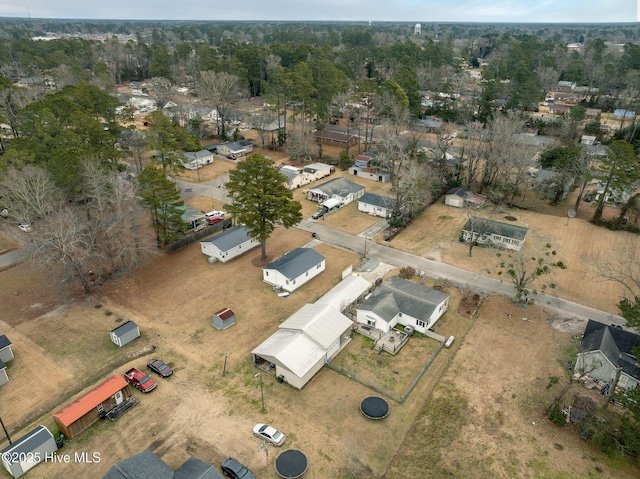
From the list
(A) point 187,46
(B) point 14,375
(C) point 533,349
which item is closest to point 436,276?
(C) point 533,349

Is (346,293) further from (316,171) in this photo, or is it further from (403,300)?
(316,171)

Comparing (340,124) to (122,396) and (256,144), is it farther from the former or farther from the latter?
(122,396)

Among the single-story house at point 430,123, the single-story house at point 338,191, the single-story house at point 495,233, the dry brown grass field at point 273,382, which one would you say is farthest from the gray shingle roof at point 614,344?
the single-story house at point 430,123

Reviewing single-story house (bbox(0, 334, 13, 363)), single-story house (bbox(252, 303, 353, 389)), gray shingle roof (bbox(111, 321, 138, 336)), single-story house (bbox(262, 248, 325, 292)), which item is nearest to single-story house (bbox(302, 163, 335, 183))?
single-story house (bbox(262, 248, 325, 292))

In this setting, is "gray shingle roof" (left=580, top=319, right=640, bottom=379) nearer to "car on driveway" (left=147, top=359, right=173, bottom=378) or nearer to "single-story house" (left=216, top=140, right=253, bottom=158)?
"car on driveway" (left=147, top=359, right=173, bottom=378)

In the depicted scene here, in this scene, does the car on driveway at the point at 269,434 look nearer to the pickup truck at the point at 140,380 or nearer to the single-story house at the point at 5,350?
the pickup truck at the point at 140,380
